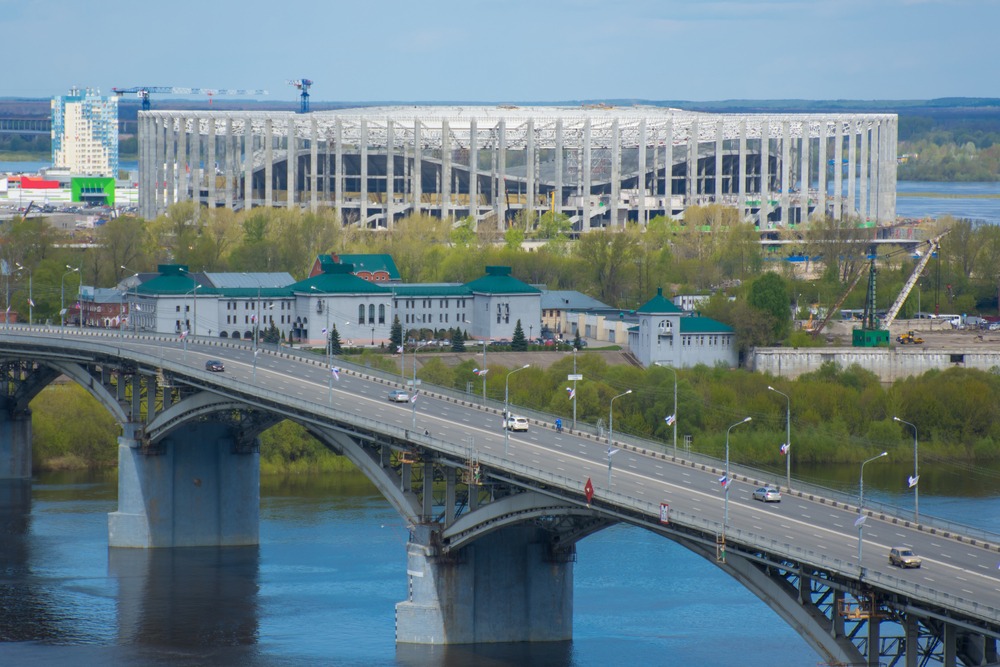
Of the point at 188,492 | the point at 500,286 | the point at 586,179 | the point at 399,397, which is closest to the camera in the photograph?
the point at 399,397

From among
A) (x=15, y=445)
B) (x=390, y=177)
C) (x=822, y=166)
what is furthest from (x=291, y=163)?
(x=15, y=445)

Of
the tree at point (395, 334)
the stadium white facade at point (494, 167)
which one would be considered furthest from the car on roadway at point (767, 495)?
the stadium white facade at point (494, 167)

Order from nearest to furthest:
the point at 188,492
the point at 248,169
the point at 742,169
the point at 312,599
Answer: the point at 312,599 → the point at 188,492 → the point at 742,169 → the point at 248,169

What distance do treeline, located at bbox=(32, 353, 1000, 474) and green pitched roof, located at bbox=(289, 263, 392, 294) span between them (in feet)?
42.0

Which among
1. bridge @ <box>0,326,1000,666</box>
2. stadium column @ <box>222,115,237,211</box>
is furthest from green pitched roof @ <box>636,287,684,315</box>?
stadium column @ <box>222,115,237,211</box>

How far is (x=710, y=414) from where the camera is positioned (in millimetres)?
111875

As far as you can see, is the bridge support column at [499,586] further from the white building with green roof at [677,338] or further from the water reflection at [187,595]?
the white building with green roof at [677,338]

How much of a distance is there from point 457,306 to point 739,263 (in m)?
35.4

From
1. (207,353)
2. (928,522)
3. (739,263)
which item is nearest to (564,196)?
(739,263)

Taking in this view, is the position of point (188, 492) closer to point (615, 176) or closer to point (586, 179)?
point (586, 179)

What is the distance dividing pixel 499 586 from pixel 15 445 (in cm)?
4539

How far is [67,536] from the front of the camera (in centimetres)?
8938

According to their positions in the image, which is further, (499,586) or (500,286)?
(500,286)

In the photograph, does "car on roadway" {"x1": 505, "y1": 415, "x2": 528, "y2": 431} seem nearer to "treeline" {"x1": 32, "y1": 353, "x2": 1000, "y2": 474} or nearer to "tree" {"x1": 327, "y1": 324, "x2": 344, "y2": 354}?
"treeline" {"x1": 32, "y1": 353, "x2": 1000, "y2": 474}
